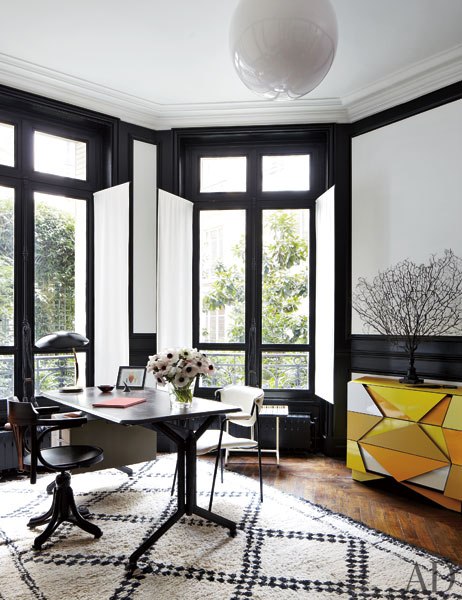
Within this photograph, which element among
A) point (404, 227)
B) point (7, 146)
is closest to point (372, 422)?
point (404, 227)

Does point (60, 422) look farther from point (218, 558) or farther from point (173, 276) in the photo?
point (173, 276)

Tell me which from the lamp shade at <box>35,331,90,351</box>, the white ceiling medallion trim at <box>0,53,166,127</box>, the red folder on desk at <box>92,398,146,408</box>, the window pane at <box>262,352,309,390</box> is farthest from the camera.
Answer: the window pane at <box>262,352,309,390</box>

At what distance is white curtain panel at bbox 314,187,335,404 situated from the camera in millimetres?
5117

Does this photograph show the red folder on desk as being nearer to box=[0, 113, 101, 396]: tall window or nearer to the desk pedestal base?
the desk pedestal base

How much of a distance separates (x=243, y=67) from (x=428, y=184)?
2.80 metres

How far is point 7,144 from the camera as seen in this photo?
476cm

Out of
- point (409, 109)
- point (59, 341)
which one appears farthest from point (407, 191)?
point (59, 341)

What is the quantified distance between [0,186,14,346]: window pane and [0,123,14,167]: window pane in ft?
0.83

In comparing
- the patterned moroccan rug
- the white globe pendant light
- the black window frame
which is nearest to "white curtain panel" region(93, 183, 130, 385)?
the black window frame

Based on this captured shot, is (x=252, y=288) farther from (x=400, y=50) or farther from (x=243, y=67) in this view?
(x=243, y=67)

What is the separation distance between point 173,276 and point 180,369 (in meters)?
2.15

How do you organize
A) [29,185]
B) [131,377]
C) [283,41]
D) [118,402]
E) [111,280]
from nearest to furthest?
1. [283,41]
2. [118,402]
3. [131,377]
4. [29,185]
5. [111,280]

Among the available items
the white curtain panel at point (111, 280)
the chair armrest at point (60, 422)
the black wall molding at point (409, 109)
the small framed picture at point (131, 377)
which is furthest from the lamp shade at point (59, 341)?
the black wall molding at point (409, 109)

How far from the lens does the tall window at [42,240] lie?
4.71 m
